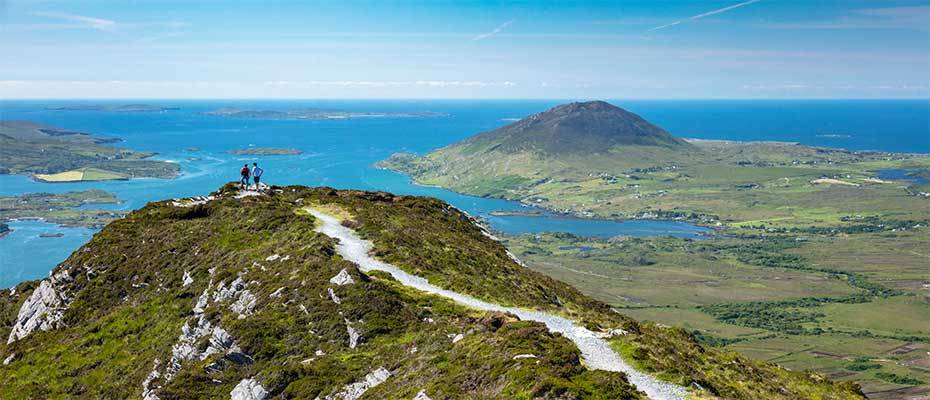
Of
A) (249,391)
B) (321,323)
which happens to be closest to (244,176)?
(321,323)

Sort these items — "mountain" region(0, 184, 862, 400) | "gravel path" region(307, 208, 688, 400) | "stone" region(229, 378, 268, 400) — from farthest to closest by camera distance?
"stone" region(229, 378, 268, 400) < "mountain" region(0, 184, 862, 400) < "gravel path" region(307, 208, 688, 400)

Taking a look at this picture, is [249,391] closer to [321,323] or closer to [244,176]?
[321,323]

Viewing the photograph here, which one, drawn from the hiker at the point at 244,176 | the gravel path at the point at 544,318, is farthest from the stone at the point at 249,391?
the hiker at the point at 244,176

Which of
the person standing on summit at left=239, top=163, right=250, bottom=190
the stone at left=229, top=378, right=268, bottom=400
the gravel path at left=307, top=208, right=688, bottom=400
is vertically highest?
the person standing on summit at left=239, top=163, right=250, bottom=190

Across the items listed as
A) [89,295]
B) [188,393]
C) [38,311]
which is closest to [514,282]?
[188,393]

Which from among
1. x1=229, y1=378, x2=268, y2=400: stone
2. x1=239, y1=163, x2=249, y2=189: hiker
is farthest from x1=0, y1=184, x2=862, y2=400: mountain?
x1=239, y1=163, x2=249, y2=189: hiker

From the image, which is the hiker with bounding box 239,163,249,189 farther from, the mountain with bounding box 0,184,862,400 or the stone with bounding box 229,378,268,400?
the stone with bounding box 229,378,268,400

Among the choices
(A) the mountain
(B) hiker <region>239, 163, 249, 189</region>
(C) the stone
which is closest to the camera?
(A) the mountain
